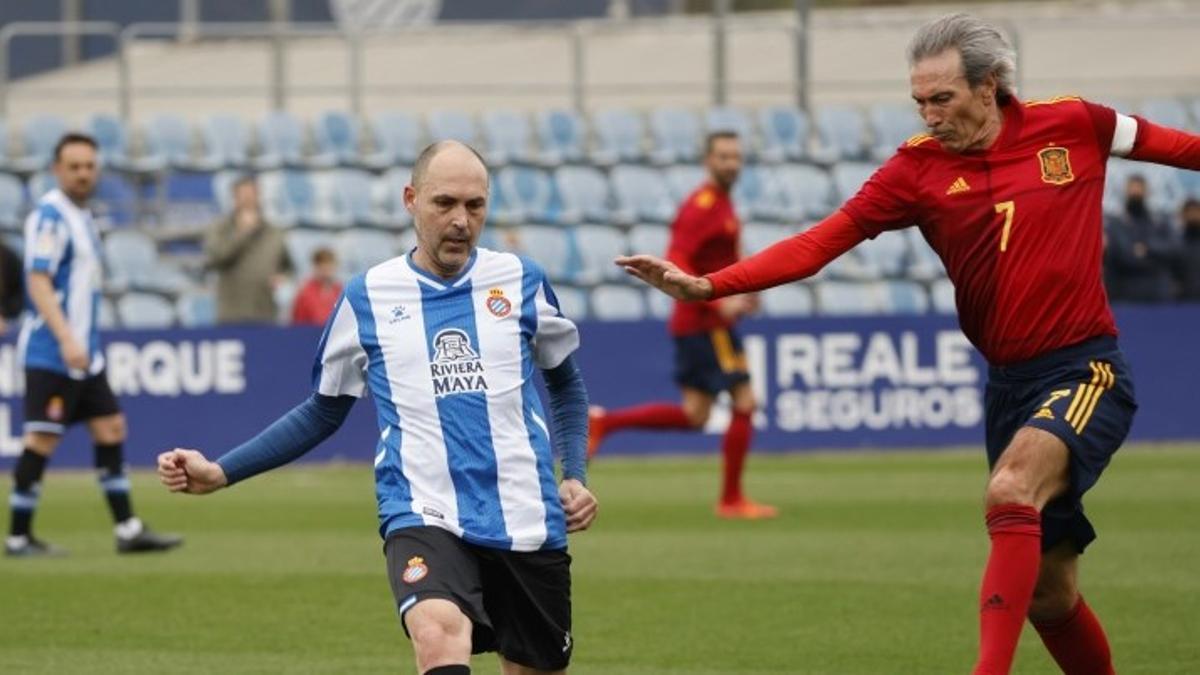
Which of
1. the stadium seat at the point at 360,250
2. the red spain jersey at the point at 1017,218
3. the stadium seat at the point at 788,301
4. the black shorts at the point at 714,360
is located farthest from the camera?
the stadium seat at the point at 788,301

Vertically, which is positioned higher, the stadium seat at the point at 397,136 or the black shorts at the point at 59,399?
the stadium seat at the point at 397,136

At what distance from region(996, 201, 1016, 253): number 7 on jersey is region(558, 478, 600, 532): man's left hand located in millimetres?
1485

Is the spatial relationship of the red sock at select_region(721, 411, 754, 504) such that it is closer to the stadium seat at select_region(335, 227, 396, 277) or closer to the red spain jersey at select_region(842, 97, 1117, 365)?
the red spain jersey at select_region(842, 97, 1117, 365)

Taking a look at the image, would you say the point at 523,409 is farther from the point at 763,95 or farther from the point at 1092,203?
the point at 763,95

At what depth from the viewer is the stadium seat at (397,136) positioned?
80.0ft

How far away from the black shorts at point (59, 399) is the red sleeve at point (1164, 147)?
25.0ft

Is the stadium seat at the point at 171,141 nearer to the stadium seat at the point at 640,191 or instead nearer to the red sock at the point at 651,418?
the stadium seat at the point at 640,191

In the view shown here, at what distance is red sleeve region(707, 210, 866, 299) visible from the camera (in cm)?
665

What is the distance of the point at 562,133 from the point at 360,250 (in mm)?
4012

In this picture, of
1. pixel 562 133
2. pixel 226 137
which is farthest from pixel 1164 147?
pixel 562 133

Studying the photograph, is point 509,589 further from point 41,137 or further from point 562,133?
point 562,133

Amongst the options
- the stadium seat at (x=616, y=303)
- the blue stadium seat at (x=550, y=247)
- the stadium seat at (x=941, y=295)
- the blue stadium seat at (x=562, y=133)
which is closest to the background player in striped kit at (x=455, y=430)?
the stadium seat at (x=616, y=303)

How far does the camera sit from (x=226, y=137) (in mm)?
24109

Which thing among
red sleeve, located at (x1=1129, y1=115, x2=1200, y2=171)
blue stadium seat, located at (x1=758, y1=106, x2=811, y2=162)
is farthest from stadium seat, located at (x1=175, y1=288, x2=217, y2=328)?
red sleeve, located at (x1=1129, y1=115, x2=1200, y2=171)
